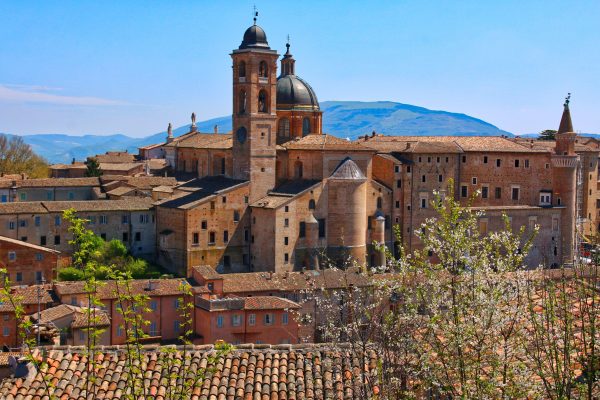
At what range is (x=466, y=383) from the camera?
8586mm

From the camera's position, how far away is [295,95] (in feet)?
160

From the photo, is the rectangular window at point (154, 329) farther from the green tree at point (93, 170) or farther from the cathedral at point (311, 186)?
the green tree at point (93, 170)

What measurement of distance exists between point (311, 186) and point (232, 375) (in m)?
27.5

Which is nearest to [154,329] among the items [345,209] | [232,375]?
[345,209]

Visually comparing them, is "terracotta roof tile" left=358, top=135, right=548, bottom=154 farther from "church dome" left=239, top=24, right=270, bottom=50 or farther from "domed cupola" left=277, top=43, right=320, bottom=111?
"church dome" left=239, top=24, right=270, bottom=50

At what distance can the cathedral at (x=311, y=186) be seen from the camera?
4041cm

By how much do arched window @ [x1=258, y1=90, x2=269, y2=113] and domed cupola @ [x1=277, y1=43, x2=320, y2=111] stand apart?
5.25 m

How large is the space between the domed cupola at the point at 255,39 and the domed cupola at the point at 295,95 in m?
5.99

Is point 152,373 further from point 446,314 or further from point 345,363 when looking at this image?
point 446,314

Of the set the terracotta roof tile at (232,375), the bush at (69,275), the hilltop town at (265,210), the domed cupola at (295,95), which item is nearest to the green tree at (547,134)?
the hilltop town at (265,210)

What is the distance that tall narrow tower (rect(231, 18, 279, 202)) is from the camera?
42.0 m

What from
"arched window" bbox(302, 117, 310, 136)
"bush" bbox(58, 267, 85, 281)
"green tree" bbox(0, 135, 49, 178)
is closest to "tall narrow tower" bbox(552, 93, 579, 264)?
"arched window" bbox(302, 117, 310, 136)

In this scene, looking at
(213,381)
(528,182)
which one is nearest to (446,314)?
(213,381)

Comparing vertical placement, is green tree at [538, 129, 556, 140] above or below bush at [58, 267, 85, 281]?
above
